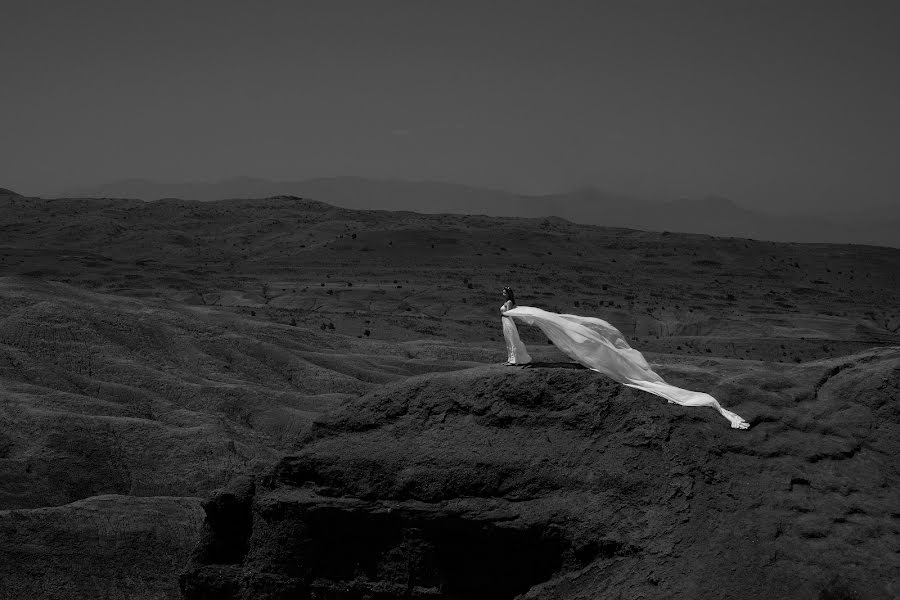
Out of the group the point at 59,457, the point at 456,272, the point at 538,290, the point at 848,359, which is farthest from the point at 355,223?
the point at 848,359

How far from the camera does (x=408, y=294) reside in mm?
42875

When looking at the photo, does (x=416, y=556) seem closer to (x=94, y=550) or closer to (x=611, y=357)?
(x=611, y=357)

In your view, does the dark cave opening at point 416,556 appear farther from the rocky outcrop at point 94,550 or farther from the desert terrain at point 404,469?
the rocky outcrop at point 94,550

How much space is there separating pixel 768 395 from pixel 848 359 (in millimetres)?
1802

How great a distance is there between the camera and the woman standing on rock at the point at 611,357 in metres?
8.52

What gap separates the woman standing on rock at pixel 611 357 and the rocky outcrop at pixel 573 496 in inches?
5.2

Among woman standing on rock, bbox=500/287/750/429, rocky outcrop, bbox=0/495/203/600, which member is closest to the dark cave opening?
woman standing on rock, bbox=500/287/750/429

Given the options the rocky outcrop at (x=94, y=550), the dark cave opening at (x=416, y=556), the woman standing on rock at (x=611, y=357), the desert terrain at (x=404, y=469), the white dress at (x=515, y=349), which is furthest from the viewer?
the rocky outcrop at (x=94, y=550)

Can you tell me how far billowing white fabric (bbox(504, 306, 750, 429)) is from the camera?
28.0 feet

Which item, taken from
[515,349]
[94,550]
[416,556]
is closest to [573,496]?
[416,556]

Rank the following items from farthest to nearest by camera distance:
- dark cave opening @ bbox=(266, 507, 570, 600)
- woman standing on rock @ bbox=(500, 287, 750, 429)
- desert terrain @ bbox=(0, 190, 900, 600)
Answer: woman standing on rock @ bbox=(500, 287, 750, 429)
dark cave opening @ bbox=(266, 507, 570, 600)
desert terrain @ bbox=(0, 190, 900, 600)

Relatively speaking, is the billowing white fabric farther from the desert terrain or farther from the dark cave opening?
the dark cave opening

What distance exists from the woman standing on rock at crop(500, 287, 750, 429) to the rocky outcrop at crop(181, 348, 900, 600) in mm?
132

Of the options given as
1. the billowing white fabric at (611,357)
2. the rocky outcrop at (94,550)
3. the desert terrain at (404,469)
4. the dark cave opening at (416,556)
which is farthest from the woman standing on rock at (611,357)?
the rocky outcrop at (94,550)
